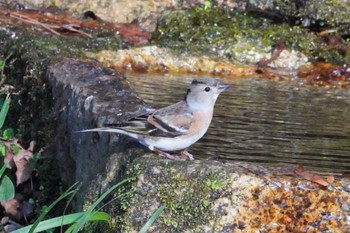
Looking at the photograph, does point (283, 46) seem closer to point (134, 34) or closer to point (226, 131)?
point (134, 34)

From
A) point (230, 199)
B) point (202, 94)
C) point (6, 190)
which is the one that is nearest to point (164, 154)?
point (230, 199)

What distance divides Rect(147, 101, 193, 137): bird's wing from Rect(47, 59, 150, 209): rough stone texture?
0.63ft

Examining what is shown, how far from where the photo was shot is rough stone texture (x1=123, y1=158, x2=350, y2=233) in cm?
434

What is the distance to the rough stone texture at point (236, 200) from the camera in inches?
171

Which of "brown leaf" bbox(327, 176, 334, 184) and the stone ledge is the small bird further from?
"brown leaf" bbox(327, 176, 334, 184)

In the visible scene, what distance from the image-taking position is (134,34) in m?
10.6

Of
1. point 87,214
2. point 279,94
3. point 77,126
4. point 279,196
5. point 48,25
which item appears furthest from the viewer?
point 48,25

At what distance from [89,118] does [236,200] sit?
1670 mm

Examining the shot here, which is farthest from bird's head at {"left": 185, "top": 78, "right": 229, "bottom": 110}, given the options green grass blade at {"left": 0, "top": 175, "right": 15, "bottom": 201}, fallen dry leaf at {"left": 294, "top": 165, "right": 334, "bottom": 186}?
green grass blade at {"left": 0, "top": 175, "right": 15, "bottom": 201}

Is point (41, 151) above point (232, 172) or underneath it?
underneath

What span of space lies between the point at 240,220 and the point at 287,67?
5769 millimetres

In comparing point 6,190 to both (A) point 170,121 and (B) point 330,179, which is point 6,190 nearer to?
(A) point 170,121

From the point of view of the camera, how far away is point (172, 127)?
508 centimetres

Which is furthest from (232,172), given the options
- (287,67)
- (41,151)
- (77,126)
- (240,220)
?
(287,67)
